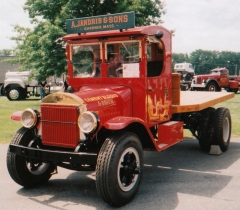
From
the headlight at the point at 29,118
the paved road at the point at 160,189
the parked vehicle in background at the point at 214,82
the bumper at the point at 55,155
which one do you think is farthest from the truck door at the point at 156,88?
the parked vehicle in background at the point at 214,82

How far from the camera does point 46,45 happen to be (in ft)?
56.5

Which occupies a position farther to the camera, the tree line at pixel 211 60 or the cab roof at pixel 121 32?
the tree line at pixel 211 60

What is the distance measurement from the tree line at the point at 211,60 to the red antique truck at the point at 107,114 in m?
98.1

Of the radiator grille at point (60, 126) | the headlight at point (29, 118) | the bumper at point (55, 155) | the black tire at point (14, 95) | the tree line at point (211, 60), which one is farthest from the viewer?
the tree line at point (211, 60)

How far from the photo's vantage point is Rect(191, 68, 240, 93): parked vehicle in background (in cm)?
2333

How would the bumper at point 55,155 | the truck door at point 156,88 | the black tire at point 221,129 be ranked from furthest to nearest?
1. the black tire at point 221,129
2. the truck door at point 156,88
3. the bumper at point 55,155

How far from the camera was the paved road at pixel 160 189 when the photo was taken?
4281 millimetres

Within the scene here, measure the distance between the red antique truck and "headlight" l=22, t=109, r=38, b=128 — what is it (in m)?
0.01

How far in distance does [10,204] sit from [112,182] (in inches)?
55.7

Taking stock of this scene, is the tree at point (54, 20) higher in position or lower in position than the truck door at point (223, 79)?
higher

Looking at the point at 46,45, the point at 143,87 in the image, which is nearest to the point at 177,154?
the point at 143,87

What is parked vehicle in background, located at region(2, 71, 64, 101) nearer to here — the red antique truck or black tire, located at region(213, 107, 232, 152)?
black tire, located at region(213, 107, 232, 152)

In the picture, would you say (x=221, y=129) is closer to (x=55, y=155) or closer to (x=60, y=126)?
(x=60, y=126)

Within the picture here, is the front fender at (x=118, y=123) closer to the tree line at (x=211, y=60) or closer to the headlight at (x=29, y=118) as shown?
the headlight at (x=29, y=118)
